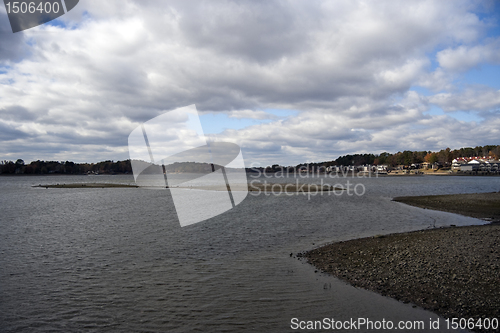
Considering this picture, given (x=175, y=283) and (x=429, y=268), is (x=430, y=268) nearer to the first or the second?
(x=429, y=268)

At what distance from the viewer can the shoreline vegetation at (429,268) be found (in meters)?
10.0

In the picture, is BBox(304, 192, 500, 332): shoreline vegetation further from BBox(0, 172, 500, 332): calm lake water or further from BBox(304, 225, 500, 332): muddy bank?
BBox(0, 172, 500, 332): calm lake water

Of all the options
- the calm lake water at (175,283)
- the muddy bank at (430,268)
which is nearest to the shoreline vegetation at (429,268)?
the muddy bank at (430,268)

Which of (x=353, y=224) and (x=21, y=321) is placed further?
(x=353, y=224)

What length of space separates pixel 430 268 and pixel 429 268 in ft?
0.12

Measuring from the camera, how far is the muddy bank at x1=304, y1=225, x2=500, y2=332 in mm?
10000

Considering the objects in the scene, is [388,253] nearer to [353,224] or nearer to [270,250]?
[270,250]

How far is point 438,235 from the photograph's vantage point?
19.8 m

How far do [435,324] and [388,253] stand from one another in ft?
23.0

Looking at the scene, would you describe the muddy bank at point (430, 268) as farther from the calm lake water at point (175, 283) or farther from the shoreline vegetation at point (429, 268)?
the calm lake water at point (175, 283)

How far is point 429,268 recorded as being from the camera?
42.7 ft

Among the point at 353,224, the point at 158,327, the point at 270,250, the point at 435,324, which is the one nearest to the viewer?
the point at 435,324

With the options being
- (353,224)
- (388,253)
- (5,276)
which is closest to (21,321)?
(5,276)

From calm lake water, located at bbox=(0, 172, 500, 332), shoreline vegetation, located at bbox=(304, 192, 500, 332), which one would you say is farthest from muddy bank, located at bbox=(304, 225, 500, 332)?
calm lake water, located at bbox=(0, 172, 500, 332)
